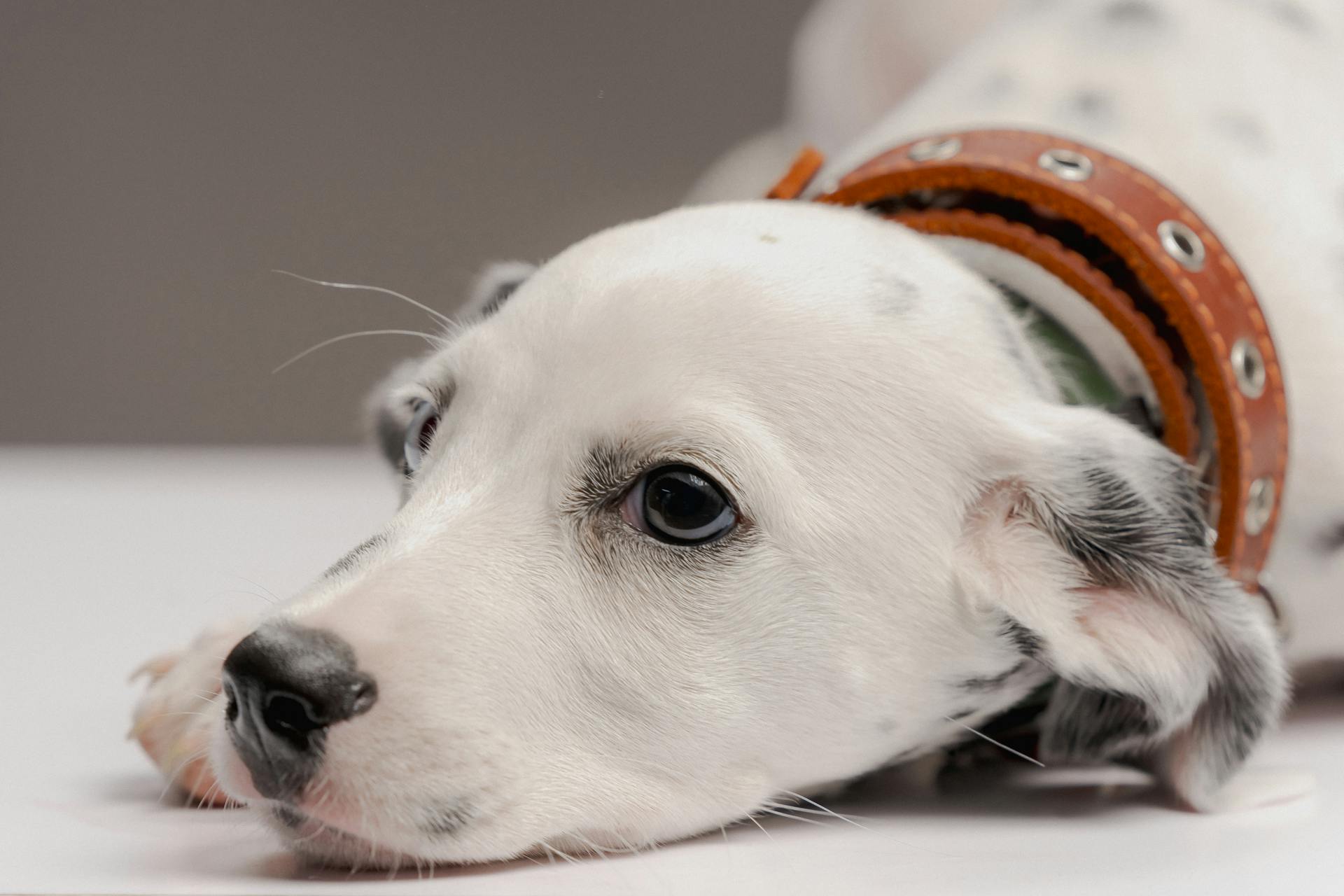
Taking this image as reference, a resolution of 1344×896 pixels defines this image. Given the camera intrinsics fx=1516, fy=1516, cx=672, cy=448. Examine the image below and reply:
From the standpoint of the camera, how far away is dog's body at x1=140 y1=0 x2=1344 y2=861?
71.4 inches

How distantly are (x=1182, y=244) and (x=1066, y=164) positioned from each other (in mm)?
240

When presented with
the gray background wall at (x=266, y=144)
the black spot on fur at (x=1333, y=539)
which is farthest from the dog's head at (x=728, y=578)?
the gray background wall at (x=266, y=144)

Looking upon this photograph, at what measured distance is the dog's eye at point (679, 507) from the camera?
1.98 meters

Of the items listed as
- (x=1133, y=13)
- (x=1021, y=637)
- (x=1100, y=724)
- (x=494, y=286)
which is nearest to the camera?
(x=1021, y=637)

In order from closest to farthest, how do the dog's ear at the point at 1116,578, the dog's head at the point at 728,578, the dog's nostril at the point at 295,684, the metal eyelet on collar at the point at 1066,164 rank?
the dog's nostril at the point at 295,684, the dog's head at the point at 728,578, the dog's ear at the point at 1116,578, the metal eyelet on collar at the point at 1066,164

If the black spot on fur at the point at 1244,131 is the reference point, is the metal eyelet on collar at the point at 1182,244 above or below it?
below

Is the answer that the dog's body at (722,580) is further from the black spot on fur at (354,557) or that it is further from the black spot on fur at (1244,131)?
the black spot on fur at (1244,131)

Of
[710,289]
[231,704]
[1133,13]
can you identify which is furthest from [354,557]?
A: [1133,13]

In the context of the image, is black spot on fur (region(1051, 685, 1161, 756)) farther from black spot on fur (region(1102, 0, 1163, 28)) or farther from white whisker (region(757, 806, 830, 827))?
black spot on fur (region(1102, 0, 1163, 28))

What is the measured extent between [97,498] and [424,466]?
170 inches

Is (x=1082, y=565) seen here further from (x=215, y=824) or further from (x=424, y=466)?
(x=215, y=824)

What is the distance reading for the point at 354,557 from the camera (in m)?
1.99

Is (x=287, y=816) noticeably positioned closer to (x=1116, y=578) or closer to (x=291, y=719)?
(x=291, y=719)

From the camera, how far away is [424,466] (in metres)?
2.21
